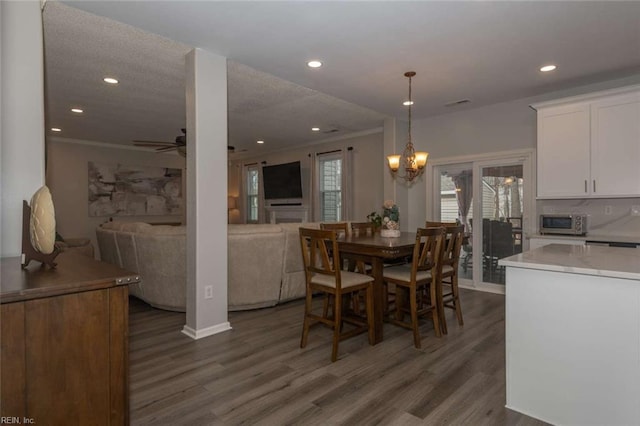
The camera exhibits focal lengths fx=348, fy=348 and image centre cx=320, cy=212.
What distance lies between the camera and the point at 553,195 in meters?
4.23

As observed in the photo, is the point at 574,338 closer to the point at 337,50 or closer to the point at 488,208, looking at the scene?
the point at 337,50

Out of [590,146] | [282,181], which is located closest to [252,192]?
[282,181]

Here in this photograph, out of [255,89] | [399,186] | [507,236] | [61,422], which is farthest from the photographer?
[399,186]

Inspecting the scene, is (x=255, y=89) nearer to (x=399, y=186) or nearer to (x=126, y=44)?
(x=126, y=44)

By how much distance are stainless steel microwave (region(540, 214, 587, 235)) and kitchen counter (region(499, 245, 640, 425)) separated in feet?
6.99

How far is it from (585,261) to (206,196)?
9.45ft

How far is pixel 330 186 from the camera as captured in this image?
7438 mm

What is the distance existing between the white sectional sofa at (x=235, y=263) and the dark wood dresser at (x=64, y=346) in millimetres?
2407

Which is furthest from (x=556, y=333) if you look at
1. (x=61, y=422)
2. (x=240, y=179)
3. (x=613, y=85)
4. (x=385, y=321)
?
(x=240, y=179)

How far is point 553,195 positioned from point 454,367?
9.20 ft

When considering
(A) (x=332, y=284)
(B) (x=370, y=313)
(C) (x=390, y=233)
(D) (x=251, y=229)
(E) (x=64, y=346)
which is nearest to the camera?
(E) (x=64, y=346)

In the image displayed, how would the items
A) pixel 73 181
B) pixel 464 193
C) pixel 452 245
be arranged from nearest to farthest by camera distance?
1. pixel 452 245
2. pixel 464 193
3. pixel 73 181

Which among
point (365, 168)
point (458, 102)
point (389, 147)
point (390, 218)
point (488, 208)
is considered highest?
point (458, 102)

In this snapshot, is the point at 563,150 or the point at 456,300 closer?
the point at 456,300
